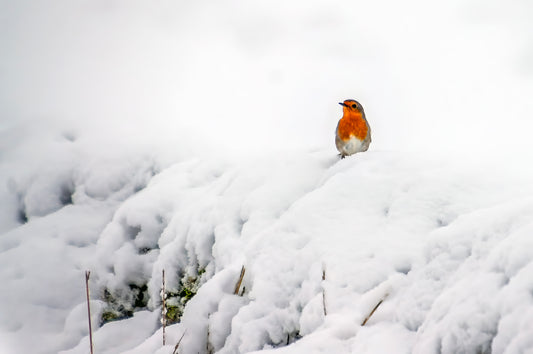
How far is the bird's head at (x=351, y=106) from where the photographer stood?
388 centimetres

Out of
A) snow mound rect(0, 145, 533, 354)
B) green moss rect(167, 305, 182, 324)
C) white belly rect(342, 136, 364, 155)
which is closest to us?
snow mound rect(0, 145, 533, 354)

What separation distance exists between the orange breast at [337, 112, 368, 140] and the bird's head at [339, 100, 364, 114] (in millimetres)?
30

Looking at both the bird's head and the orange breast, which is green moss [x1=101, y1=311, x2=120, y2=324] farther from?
the bird's head

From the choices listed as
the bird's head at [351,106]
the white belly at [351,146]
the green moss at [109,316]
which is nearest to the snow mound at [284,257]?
the green moss at [109,316]

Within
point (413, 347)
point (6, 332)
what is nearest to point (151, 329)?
point (6, 332)

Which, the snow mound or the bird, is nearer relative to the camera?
the snow mound

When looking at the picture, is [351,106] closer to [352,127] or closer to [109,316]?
[352,127]

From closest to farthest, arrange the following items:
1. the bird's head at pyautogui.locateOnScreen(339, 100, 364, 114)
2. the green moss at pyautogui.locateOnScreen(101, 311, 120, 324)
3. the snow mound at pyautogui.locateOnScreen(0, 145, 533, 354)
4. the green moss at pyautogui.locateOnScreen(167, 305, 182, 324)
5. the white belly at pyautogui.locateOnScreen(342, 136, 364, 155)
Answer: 1. the snow mound at pyautogui.locateOnScreen(0, 145, 533, 354)
2. the green moss at pyautogui.locateOnScreen(167, 305, 182, 324)
3. the green moss at pyautogui.locateOnScreen(101, 311, 120, 324)
4. the white belly at pyautogui.locateOnScreen(342, 136, 364, 155)
5. the bird's head at pyautogui.locateOnScreen(339, 100, 364, 114)

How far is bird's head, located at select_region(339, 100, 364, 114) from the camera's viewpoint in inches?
153

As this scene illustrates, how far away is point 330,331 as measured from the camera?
5.38 feet

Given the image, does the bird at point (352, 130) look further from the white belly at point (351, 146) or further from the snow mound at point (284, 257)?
the snow mound at point (284, 257)

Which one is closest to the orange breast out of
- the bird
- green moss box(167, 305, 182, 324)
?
the bird

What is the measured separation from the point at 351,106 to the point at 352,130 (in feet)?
0.85

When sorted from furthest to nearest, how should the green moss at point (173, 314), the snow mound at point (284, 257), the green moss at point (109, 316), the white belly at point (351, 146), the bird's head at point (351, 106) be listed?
the bird's head at point (351, 106), the white belly at point (351, 146), the green moss at point (109, 316), the green moss at point (173, 314), the snow mound at point (284, 257)
